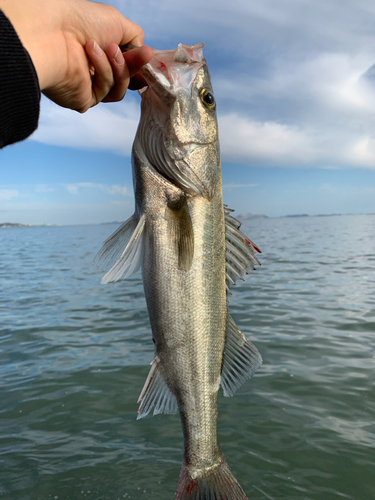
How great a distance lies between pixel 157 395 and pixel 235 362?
23.9 inches

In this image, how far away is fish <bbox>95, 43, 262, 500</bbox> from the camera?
95.4 inches

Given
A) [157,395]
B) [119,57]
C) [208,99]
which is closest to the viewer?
[119,57]

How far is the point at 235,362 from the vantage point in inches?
112

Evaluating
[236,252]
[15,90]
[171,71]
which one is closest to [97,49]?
[171,71]

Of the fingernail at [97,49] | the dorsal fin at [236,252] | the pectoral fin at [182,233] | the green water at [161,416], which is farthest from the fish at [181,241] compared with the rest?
the green water at [161,416]

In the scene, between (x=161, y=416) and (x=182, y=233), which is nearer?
(x=182, y=233)

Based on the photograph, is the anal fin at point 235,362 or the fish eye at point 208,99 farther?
the anal fin at point 235,362

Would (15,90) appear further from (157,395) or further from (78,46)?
(157,395)

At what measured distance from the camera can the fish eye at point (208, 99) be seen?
8.43 feet

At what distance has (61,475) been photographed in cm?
469

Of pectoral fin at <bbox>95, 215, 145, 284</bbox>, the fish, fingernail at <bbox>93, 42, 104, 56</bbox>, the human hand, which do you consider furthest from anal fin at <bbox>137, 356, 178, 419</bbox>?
fingernail at <bbox>93, 42, 104, 56</bbox>

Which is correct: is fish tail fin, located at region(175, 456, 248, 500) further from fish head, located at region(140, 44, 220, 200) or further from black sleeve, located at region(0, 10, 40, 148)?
black sleeve, located at region(0, 10, 40, 148)

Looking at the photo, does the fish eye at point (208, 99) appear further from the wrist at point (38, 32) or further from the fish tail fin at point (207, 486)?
the fish tail fin at point (207, 486)

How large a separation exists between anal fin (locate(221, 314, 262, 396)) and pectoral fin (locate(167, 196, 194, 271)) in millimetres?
676
